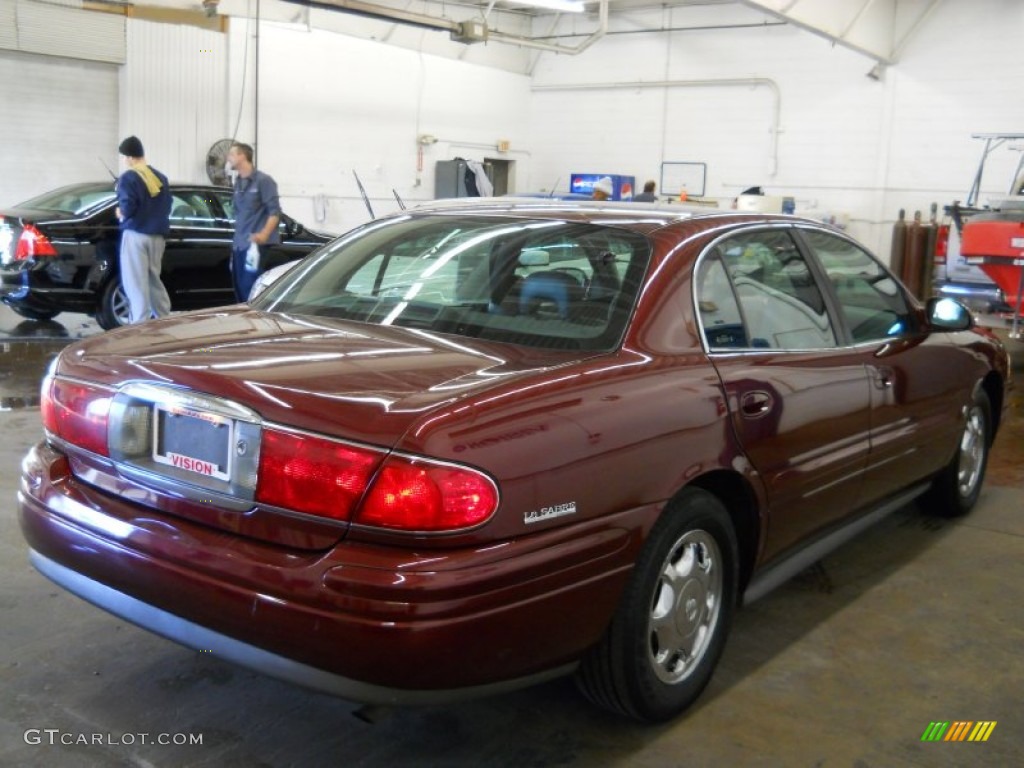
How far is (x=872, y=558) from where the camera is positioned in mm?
4438

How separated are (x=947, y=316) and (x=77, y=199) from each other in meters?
7.68

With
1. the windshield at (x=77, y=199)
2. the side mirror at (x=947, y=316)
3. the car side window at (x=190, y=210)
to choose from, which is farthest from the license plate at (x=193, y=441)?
the car side window at (x=190, y=210)

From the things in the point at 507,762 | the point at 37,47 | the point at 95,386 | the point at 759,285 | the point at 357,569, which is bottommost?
the point at 507,762

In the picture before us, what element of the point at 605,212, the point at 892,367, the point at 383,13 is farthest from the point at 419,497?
the point at 383,13

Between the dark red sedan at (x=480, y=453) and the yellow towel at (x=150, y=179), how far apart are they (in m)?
5.12

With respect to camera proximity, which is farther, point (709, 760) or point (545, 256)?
point (545, 256)

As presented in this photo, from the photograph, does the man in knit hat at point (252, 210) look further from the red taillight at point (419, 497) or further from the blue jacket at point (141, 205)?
the red taillight at point (419, 497)

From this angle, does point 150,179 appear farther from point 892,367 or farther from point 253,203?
point 892,367

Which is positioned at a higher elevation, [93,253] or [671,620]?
[93,253]

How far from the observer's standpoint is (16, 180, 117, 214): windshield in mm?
9148

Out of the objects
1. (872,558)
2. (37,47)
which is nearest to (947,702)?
(872,558)

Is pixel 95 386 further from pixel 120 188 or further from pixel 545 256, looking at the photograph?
pixel 120 188

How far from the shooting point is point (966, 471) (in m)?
4.98

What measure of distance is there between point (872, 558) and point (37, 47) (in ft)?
40.8
